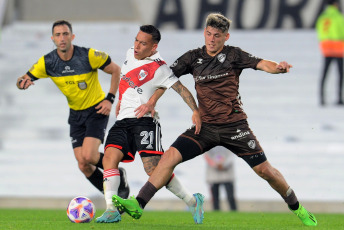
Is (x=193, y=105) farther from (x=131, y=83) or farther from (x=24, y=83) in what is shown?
(x=24, y=83)

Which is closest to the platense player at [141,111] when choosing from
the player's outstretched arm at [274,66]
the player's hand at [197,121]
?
the player's hand at [197,121]

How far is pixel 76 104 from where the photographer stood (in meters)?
9.52

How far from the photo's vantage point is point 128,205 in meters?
7.32

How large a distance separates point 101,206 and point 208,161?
2.36 metres

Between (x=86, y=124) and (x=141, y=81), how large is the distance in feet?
5.20

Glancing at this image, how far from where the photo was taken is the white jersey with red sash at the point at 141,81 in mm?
8141

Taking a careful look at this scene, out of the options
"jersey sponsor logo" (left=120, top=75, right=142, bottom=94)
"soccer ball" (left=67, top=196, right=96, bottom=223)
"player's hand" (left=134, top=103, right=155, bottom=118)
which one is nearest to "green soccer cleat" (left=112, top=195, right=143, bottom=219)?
"soccer ball" (left=67, top=196, right=96, bottom=223)

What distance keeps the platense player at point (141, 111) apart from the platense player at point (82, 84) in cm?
118

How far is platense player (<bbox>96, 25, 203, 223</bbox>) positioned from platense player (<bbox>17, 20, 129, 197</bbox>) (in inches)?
46.5

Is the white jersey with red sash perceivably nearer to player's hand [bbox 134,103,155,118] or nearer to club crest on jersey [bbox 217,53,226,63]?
player's hand [bbox 134,103,155,118]

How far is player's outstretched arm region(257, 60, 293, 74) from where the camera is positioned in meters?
7.46

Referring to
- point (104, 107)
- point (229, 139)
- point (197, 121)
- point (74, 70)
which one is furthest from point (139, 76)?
point (74, 70)

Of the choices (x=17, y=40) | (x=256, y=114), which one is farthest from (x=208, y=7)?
(x=17, y=40)

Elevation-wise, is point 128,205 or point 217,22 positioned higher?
point 217,22
